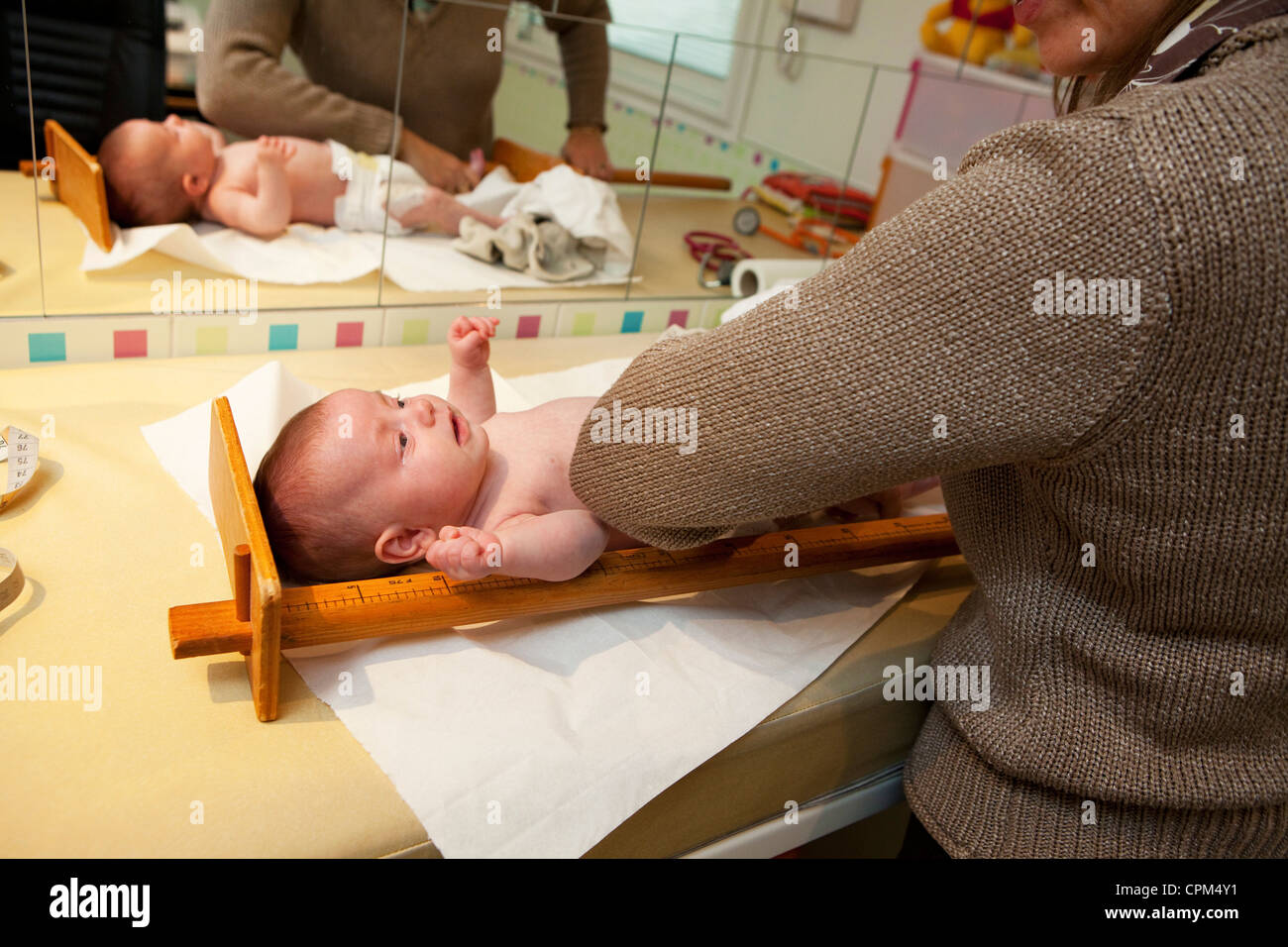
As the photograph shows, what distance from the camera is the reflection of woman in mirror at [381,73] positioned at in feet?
4.84

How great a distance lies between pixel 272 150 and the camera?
5.15 ft

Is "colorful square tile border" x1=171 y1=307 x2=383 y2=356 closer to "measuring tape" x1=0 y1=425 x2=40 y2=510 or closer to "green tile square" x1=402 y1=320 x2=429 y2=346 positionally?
"green tile square" x1=402 y1=320 x2=429 y2=346

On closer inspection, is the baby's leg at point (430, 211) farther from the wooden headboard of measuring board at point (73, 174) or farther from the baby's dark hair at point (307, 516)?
the baby's dark hair at point (307, 516)

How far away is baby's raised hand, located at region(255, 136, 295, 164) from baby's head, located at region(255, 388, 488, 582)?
0.64 metres

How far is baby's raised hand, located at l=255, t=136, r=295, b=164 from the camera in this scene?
5.12 feet

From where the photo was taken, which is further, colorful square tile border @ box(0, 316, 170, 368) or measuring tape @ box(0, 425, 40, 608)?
colorful square tile border @ box(0, 316, 170, 368)

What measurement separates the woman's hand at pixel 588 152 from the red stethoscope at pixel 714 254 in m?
0.34

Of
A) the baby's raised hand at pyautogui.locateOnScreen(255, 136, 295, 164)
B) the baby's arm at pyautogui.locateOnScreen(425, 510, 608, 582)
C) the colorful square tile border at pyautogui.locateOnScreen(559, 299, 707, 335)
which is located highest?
the baby's raised hand at pyautogui.locateOnScreen(255, 136, 295, 164)

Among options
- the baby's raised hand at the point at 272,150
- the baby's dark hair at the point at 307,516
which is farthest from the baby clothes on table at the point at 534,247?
the baby's dark hair at the point at 307,516

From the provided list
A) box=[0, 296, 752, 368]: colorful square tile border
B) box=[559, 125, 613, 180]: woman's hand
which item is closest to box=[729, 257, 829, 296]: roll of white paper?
box=[0, 296, 752, 368]: colorful square tile border

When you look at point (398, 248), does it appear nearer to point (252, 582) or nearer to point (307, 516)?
point (307, 516)

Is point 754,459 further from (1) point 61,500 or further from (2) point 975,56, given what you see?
(2) point 975,56

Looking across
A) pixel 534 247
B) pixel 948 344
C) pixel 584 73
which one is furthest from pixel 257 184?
pixel 948 344

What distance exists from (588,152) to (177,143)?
0.77 meters
